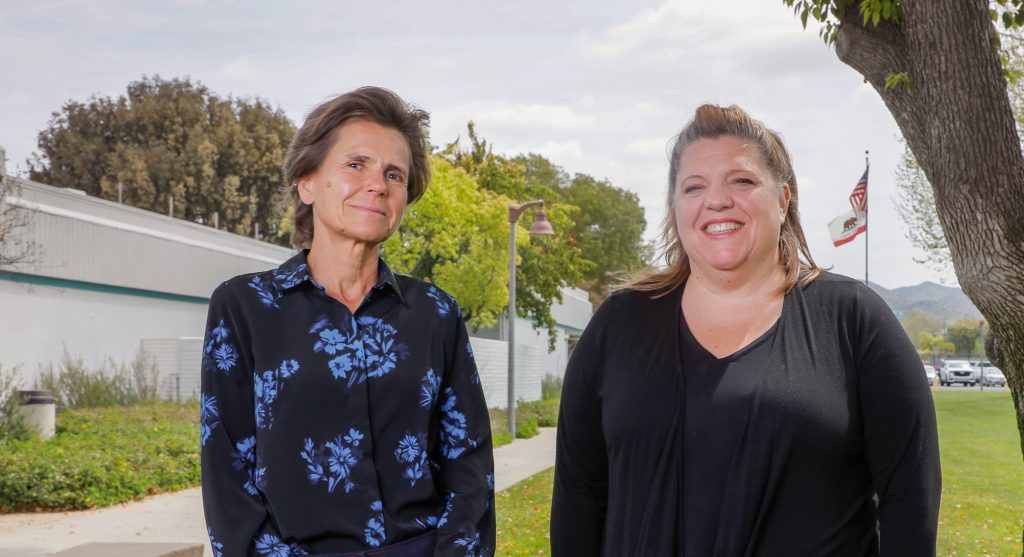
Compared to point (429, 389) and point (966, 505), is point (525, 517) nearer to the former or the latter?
point (966, 505)

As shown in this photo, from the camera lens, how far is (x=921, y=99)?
646 centimetres

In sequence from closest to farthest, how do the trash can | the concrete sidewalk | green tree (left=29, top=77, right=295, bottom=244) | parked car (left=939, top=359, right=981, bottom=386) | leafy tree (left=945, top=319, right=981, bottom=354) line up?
the concrete sidewalk
the trash can
green tree (left=29, top=77, right=295, bottom=244)
parked car (left=939, top=359, right=981, bottom=386)
leafy tree (left=945, top=319, right=981, bottom=354)

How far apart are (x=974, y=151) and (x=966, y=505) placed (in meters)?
8.92

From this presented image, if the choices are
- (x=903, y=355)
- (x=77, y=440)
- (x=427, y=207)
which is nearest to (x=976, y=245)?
(x=903, y=355)

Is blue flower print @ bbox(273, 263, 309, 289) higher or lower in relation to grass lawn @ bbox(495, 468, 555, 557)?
higher

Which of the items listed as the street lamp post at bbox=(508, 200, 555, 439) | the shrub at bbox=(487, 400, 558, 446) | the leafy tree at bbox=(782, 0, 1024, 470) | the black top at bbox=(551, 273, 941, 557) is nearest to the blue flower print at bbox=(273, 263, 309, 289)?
the black top at bbox=(551, 273, 941, 557)

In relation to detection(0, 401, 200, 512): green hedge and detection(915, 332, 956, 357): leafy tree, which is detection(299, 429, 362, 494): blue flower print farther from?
detection(915, 332, 956, 357): leafy tree

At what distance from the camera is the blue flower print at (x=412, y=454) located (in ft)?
9.59

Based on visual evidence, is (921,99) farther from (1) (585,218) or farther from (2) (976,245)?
(1) (585,218)

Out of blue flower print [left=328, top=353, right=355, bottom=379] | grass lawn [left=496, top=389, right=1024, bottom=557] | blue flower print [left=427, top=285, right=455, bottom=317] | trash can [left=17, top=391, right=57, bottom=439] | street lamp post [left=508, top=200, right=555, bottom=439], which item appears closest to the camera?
blue flower print [left=328, top=353, right=355, bottom=379]

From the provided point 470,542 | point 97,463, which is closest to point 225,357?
point 470,542

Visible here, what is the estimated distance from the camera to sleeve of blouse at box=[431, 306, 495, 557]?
9.77ft

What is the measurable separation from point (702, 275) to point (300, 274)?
1.19m

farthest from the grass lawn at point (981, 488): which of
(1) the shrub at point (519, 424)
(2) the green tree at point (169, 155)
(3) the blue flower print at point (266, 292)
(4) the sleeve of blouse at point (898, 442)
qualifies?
(2) the green tree at point (169, 155)
